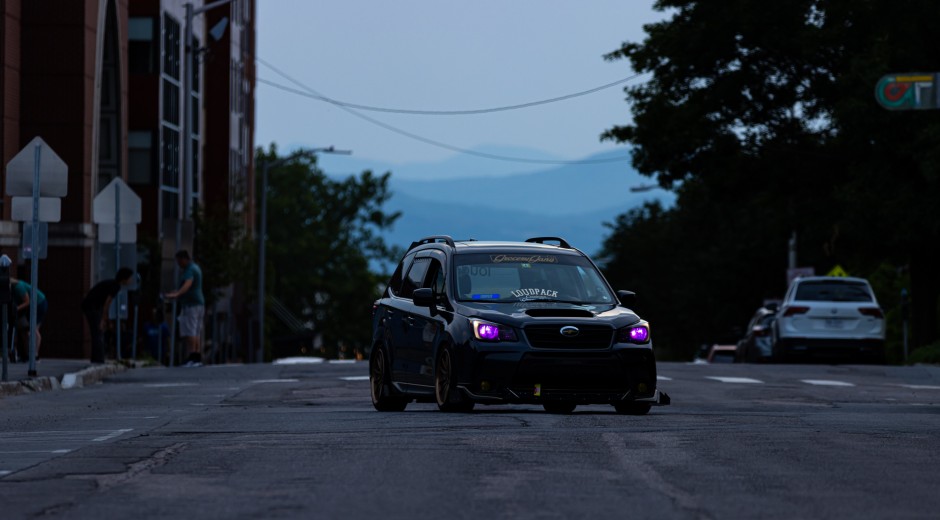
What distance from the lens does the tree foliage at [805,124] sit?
134 feet

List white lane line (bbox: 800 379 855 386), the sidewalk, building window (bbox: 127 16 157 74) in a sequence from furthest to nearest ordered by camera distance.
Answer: building window (bbox: 127 16 157 74), white lane line (bbox: 800 379 855 386), the sidewalk

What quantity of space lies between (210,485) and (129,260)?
2315 centimetres

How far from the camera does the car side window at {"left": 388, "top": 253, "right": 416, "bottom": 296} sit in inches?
733

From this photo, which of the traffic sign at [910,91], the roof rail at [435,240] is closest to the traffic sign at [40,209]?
the roof rail at [435,240]

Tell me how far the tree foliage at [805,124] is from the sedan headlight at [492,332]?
23.0 meters

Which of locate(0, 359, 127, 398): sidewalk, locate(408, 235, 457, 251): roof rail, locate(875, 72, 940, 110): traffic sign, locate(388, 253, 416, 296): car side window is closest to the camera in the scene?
locate(408, 235, 457, 251): roof rail

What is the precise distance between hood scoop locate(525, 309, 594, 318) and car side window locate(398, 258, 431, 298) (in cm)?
177

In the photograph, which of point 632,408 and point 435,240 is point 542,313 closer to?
point 632,408

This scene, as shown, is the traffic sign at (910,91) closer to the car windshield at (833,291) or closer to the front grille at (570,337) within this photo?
the car windshield at (833,291)

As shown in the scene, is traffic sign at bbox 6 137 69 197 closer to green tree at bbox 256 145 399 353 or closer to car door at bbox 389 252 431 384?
car door at bbox 389 252 431 384

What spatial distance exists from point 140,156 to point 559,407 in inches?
1705

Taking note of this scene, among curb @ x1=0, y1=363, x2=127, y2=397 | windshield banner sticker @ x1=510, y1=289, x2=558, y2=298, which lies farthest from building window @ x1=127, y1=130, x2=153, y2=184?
windshield banner sticker @ x1=510, y1=289, x2=558, y2=298

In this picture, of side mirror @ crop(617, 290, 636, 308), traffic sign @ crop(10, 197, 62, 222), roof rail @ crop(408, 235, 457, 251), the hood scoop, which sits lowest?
the hood scoop

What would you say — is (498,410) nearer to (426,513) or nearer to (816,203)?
(426,513)
